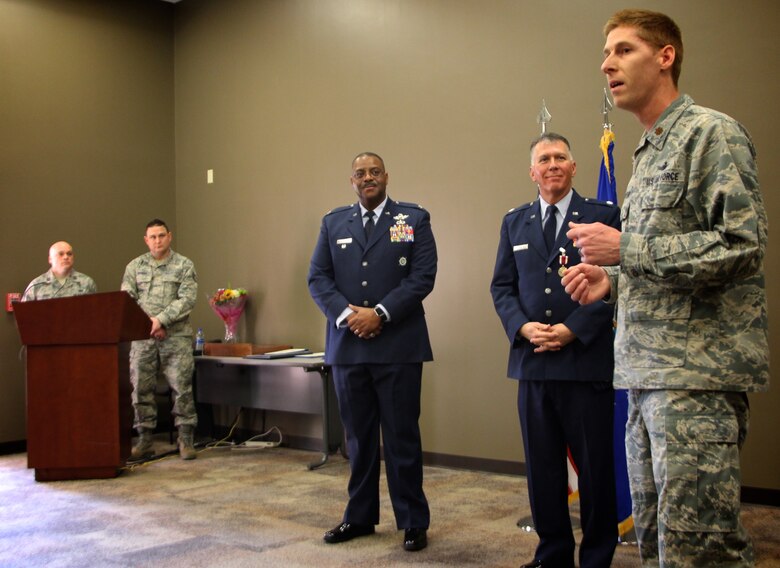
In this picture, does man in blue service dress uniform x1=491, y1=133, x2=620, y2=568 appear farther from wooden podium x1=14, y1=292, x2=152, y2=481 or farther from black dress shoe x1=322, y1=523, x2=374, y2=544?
wooden podium x1=14, y1=292, x2=152, y2=481

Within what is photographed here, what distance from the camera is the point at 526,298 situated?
2871 mm

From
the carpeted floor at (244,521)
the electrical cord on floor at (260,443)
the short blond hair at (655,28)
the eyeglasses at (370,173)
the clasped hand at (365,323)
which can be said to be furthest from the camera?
the electrical cord on floor at (260,443)

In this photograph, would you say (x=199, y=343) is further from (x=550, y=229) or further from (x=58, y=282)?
(x=550, y=229)

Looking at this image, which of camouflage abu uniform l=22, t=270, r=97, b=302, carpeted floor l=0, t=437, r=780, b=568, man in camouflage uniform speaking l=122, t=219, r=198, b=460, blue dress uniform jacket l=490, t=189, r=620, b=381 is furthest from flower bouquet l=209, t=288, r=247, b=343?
blue dress uniform jacket l=490, t=189, r=620, b=381

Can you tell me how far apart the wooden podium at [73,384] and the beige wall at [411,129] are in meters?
1.58

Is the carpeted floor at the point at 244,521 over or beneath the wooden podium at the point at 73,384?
beneath

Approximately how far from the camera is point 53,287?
5980 millimetres

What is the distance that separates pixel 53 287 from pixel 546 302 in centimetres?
444

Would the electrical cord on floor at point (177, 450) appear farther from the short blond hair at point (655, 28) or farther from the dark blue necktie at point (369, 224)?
the short blond hair at point (655, 28)

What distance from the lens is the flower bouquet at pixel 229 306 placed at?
6371 mm

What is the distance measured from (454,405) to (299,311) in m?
1.66

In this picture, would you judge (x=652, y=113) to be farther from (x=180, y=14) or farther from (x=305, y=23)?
(x=180, y=14)

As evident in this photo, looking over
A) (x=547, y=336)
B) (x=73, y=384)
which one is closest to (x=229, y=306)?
(x=73, y=384)

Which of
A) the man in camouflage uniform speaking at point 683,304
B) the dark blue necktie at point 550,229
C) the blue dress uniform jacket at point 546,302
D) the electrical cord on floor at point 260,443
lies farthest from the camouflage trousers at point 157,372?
the man in camouflage uniform speaking at point 683,304
